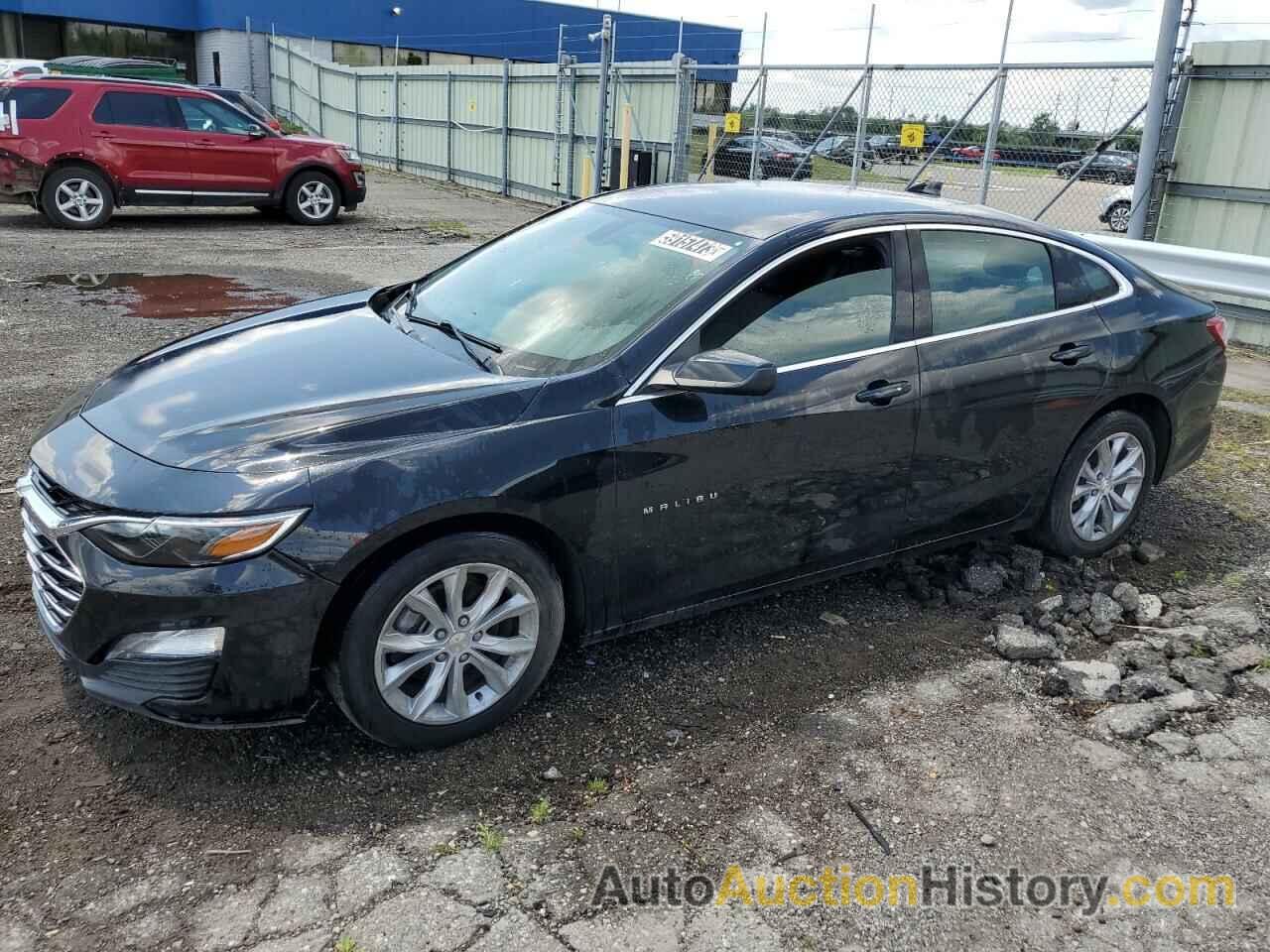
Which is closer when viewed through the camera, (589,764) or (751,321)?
(589,764)

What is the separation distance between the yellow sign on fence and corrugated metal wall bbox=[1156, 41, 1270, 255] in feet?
10.0

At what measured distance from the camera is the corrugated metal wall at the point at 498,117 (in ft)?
54.3

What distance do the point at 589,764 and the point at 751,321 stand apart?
5.18 ft

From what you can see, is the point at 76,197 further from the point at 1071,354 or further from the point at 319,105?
the point at 319,105

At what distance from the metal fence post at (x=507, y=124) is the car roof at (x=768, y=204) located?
54.0 ft

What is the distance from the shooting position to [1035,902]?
9.12ft

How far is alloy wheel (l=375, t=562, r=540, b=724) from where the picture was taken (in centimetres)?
309

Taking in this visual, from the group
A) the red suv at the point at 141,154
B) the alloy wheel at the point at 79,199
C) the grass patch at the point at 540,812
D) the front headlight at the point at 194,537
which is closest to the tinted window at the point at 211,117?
the red suv at the point at 141,154

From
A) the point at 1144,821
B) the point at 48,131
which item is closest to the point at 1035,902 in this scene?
the point at 1144,821

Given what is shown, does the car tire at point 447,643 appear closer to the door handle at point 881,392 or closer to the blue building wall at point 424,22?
the door handle at point 881,392

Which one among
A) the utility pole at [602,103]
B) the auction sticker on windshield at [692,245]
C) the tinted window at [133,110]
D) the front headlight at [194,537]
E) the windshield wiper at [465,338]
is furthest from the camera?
the utility pole at [602,103]

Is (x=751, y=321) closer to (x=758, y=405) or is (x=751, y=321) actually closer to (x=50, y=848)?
(x=758, y=405)

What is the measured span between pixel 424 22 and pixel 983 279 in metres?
41.8

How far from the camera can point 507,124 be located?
66.4 feet
